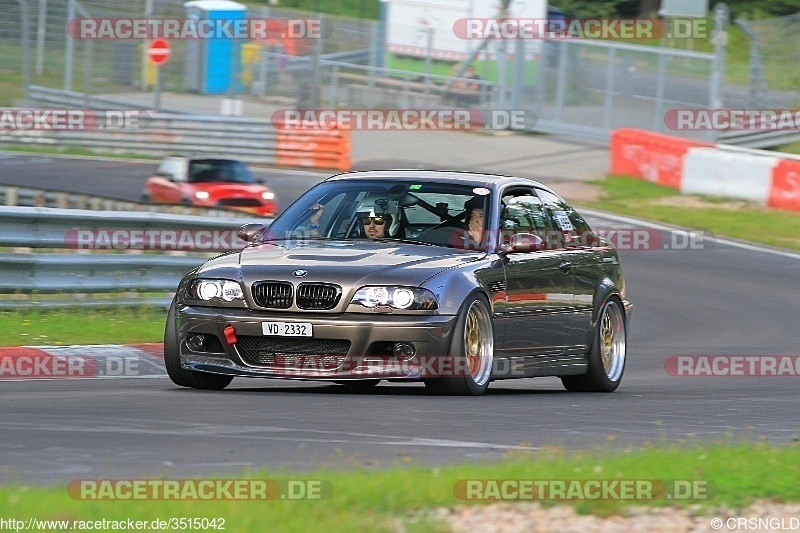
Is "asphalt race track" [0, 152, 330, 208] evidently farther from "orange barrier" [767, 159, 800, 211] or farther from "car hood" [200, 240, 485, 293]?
"car hood" [200, 240, 485, 293]

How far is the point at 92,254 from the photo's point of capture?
1327 centimetres

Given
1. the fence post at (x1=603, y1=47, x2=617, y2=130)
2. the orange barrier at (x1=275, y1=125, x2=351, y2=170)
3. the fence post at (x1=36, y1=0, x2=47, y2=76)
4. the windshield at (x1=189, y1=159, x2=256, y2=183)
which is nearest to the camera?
the windshield at (x1=189, y1=159, x2=256, y2=183)

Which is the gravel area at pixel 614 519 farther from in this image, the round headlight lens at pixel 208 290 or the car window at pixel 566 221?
the car window at pixel 566 221

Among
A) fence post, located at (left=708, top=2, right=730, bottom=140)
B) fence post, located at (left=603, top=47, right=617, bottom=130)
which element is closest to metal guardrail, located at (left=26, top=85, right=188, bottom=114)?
fence post, located at (left=603, top=47, right=617, bottom=130)

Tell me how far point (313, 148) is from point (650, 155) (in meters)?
7.63

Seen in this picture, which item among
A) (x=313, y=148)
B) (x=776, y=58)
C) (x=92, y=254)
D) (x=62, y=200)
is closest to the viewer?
(x=92, y=254)

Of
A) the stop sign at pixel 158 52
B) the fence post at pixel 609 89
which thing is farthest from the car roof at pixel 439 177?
the stop sign at pixel 158 52

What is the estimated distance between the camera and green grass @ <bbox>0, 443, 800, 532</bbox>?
4895 millimetres

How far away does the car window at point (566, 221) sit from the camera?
36.1ft

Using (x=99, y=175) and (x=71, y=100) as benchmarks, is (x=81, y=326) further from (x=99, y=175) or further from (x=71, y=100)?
A: (x=71, y=100)

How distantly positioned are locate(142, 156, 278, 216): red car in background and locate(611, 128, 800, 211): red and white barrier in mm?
7978

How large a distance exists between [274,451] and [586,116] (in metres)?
30.9

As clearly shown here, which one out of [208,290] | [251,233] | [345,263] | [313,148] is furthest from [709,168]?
[208,290]

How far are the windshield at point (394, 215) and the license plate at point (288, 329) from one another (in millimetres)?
1171
